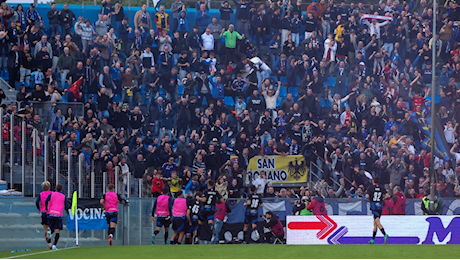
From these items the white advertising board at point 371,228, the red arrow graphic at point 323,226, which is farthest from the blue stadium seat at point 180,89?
the red arrow graphic at point 323,226

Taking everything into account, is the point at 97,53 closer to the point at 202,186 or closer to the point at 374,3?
the point at 202,186

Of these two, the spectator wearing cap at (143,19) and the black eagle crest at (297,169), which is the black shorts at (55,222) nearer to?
the black eagle crest at (297,169)

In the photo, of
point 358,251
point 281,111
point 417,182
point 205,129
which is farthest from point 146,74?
point 358,251

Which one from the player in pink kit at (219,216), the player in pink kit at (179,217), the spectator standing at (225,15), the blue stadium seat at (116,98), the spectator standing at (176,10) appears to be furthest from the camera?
the spectator standing at (225,15)

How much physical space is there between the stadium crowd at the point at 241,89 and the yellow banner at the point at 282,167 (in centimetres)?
28

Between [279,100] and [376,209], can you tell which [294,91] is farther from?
[376,209]

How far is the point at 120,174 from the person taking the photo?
22.5 metres

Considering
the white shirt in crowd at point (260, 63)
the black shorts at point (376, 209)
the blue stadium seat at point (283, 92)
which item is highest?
the white shirt in crowd at point (260, 63)

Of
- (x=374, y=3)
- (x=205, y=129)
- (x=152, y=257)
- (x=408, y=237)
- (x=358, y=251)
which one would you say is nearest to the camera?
(x=152, y=257)

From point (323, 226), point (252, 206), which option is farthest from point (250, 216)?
point (323, 226)

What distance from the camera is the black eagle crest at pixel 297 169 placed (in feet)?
84.3

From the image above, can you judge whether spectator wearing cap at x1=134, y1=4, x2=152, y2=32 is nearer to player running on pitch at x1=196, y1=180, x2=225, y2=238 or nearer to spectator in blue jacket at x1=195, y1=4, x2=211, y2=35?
spectator in blue jacket at x1=195, y1=4, x2=211, y2=35

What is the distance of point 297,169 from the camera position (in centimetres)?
2572

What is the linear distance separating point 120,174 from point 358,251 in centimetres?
855
